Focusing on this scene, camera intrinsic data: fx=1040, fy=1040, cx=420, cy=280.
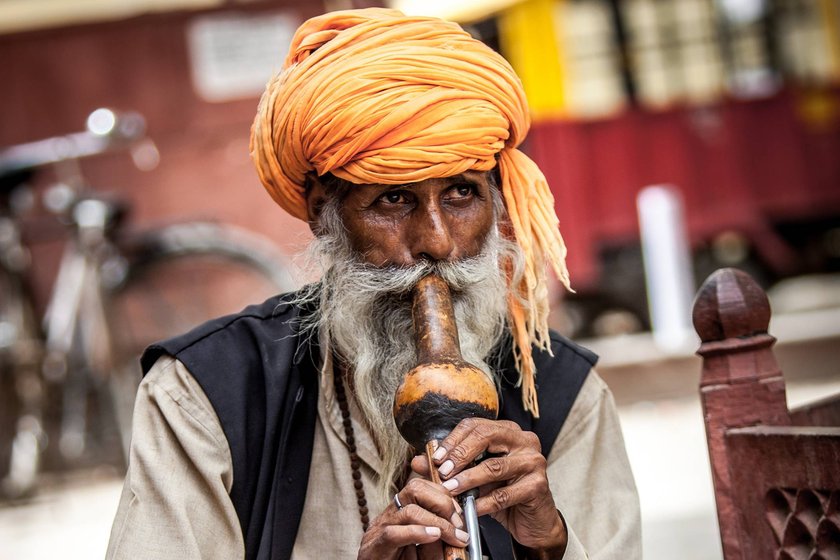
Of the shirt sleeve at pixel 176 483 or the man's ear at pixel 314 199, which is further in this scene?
the man's ear at pixel 314 199

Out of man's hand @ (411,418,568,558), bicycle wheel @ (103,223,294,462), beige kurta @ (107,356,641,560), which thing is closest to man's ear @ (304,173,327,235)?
beige kurta @ (107,356,641,560)

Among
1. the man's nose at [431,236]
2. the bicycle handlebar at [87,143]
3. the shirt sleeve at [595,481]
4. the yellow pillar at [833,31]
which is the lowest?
the shirt sleeve at [595,481]

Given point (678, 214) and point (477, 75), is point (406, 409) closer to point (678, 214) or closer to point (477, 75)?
point (477, 75)

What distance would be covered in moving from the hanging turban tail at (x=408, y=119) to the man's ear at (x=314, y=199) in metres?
0.03

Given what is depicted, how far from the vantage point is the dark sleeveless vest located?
197cm

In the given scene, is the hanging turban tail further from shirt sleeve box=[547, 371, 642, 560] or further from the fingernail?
the fingernail

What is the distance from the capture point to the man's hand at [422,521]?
1547 millimetres

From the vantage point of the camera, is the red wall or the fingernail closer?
the fingernail

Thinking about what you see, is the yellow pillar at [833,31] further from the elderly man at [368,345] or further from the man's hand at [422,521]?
the man's hand at [422,521]

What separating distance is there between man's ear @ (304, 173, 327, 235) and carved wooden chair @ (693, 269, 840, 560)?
0.81 meters

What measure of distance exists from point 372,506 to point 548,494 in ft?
1.43

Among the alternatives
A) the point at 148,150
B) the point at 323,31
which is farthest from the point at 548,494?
the point at 148,150

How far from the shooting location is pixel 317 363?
2189 mm

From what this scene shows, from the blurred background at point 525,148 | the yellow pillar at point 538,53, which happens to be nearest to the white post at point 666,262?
the blurred background at point 525,148
